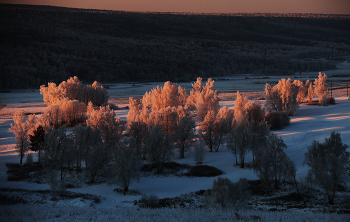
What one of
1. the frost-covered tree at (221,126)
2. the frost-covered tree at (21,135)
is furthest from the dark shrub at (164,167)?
the frost-covered tree at (21,135)

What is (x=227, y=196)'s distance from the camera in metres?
19.1

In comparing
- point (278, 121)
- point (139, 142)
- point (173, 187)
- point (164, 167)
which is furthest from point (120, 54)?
point (173, 187)

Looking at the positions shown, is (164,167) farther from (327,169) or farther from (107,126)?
(327,169)

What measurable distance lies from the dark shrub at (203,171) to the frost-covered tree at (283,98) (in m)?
25.2

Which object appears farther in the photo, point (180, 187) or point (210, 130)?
point (210, 130)

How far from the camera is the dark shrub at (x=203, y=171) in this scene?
29.5 metres

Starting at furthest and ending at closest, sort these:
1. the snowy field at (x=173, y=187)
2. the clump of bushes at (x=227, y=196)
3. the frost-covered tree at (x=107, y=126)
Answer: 1. the frost-covered tree at (x=107, y=126)
2. the clump of bushes at (x=227, y=196)
3. the snowy field at (x=173, y=187)

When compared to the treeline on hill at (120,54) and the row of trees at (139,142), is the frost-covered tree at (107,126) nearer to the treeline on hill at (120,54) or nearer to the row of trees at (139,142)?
the row of trees at (139,142)

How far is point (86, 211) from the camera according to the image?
16.7 m

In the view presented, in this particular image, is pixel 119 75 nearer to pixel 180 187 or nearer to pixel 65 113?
pixel 65 113

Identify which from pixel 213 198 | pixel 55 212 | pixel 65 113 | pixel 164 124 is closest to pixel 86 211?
pixel 55 212

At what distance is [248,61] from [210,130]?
106409 mm

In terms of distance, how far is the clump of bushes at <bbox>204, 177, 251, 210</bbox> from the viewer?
747 inches

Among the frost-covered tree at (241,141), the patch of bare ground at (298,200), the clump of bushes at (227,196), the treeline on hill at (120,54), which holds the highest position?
the treeline on hill at (120,54)
